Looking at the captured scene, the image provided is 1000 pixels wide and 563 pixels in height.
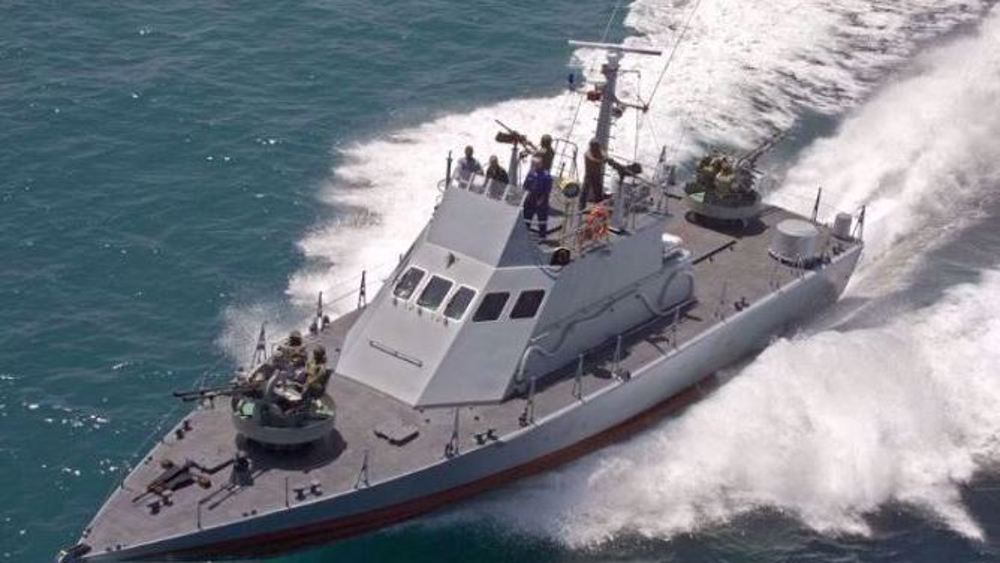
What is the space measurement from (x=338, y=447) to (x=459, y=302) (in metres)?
4.06

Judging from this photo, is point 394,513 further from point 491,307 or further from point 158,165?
point 158,165

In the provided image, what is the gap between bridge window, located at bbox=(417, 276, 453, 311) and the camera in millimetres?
28234

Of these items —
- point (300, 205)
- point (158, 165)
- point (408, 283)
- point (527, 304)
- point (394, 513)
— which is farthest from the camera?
point (158, 165)

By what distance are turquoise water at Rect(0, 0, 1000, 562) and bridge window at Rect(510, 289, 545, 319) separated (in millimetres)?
3606

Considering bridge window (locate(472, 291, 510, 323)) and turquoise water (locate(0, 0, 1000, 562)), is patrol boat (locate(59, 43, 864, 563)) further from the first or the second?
turquoise water (locate(0, 0, 1000, 562))

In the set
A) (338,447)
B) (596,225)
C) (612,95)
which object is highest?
(612,95)

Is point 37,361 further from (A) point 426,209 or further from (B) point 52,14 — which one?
(B) point 52,14

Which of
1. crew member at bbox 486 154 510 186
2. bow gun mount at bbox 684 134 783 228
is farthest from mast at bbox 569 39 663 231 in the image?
bow gun mount at bbox 684 134 783 228

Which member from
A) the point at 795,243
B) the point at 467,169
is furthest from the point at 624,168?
the point at 795,243

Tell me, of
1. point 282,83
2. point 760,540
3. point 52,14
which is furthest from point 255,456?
point 52,14

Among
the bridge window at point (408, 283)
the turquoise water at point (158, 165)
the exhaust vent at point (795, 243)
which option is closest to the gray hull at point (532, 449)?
the exhaust vent at point (795, 243)

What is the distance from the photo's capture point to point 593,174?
30.9 m

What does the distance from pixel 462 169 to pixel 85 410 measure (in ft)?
32.9

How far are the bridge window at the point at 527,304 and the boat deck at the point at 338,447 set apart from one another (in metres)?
1.66
